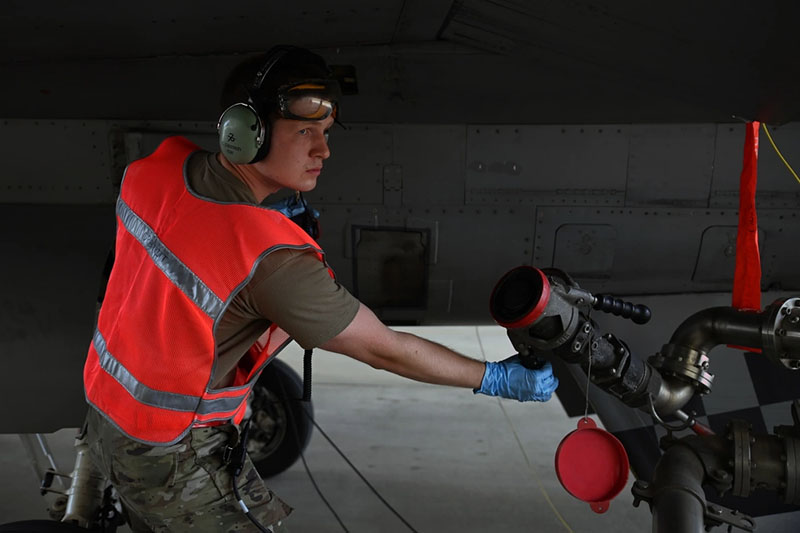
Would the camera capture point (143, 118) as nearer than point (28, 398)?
Yes

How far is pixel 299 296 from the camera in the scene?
1417mm

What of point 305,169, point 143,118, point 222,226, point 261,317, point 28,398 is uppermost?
point 143,118

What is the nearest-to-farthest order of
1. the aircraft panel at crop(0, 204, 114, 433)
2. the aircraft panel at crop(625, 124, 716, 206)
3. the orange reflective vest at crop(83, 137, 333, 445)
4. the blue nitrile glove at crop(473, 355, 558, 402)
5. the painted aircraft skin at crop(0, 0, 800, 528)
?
the orange reflective vest at crop(83, 137, 333, 445) < the blue nitrile glove at crop(473, 355, 558, 402) < the painted aircraft skin at crop(0, 0, 800, 528) < the aircraft panel at crop(625, 124, 716, 206) < the aircraft panel at crop(0, 204, 114, 433)

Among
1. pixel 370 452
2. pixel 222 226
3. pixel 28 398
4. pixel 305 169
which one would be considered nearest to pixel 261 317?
pixel 222 226

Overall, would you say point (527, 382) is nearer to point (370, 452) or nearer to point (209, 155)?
point (209, 155)

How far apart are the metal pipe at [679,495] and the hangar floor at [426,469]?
1.57m

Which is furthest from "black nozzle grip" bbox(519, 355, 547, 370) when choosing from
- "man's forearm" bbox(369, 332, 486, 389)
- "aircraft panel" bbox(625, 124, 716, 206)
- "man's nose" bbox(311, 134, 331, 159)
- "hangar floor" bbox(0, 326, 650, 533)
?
"hangar floor" bbox(0, 326, 650, 533)

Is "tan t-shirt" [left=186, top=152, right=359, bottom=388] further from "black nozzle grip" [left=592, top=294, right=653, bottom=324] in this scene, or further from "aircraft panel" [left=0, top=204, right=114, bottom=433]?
"aircraft panel" [left=0, top=204, right=114, bottom=433]

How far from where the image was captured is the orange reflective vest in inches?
55.4

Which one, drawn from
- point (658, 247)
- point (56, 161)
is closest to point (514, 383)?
point (658, 247)

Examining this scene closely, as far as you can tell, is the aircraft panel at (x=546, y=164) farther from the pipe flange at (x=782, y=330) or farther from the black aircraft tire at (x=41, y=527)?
the black aircraft tire at (x=41, y=527)

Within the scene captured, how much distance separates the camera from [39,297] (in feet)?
9.50

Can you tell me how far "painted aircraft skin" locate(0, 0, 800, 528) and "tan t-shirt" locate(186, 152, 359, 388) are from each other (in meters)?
1.16

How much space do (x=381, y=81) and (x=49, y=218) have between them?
1610 mm
